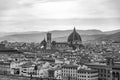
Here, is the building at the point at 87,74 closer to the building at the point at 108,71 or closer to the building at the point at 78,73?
the building at the point at 78,73

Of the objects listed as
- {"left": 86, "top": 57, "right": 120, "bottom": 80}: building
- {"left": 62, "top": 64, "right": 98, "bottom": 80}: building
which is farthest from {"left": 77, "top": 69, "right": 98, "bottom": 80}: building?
{"left": 86, "top": 57, "right": 120, "bottom": 80}: building

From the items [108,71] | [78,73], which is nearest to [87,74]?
[78,73]

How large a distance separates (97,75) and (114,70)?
3.32 m

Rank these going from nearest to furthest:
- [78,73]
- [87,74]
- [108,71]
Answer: [87,74] < [78,73] < [108,71]

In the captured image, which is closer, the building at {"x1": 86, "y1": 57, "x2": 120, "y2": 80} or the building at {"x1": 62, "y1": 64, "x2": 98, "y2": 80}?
the building at {"x1": 62, "y1": 64, "x2": 98, "y2": 80}

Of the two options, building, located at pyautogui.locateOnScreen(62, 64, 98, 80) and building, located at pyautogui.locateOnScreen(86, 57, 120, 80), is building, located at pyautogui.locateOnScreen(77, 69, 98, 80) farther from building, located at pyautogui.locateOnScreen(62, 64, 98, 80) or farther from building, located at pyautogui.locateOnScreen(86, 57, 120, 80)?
building, located at pyautogui.locateOnScreen(86, 57, 120, 80)

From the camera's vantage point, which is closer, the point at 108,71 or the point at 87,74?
the point at 87,74

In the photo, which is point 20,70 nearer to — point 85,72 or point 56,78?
point 56,78

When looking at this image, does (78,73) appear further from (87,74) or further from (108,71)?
(108,71)

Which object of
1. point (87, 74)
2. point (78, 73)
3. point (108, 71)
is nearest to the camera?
point (87, 74)

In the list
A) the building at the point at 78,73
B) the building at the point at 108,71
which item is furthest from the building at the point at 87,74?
the building at the point at 108,71

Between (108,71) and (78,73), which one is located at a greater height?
(108,71)

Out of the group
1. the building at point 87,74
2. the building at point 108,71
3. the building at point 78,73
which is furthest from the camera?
the building at point 108,71

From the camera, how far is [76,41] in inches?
5709
